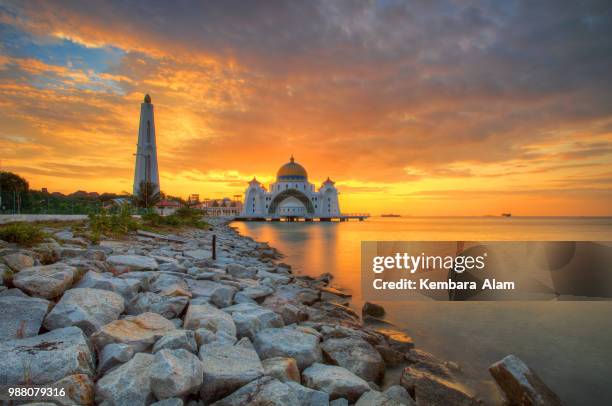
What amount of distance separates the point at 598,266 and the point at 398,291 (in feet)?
40.4

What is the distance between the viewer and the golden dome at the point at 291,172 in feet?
337

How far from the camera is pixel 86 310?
4.00 meters

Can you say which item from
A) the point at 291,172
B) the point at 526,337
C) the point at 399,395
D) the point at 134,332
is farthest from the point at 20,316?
the point at 291,172

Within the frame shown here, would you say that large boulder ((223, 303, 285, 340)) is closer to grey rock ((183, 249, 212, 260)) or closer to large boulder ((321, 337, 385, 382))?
large boulder ((321, 337, 385, 382))

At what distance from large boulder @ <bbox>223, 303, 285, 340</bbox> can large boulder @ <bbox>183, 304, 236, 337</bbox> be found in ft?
0.66

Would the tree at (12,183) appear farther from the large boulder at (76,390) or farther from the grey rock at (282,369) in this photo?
the grey rock at (282,369)

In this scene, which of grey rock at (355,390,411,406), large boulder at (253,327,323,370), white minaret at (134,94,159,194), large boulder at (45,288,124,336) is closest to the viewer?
grey rock at (355,390,411,406)

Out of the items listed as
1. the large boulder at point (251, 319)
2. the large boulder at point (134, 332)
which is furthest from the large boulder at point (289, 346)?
the large boulder at point (134, 332)

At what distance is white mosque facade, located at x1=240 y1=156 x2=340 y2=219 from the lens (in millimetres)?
99188

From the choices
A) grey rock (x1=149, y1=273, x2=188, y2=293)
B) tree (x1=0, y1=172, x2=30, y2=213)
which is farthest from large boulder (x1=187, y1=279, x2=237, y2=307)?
tree (x1=0, y1=172, x2=30, y2=213)

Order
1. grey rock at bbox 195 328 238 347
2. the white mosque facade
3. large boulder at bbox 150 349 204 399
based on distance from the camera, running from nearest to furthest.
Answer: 1. large boulder at bbox 150 349 204 399
2. grey rock at bbox 195 328 238 347
3. the white mosque facade

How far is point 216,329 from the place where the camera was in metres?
4.37

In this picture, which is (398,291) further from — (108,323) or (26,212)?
(26,212)

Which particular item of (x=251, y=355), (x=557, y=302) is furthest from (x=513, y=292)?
(x=251, y=355)
